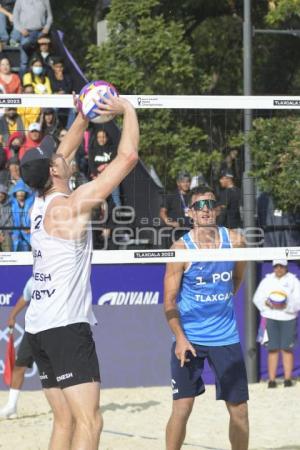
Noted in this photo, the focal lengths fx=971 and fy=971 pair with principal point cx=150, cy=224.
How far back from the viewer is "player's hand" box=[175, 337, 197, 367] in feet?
19.0

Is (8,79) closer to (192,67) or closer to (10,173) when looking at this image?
(192,67)

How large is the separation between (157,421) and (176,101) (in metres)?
3.46

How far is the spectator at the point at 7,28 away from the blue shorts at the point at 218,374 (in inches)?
294

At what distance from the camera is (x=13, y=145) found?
8125 mm

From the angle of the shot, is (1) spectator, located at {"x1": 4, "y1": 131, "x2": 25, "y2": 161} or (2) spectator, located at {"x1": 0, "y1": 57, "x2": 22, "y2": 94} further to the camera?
(2) spectator, located at {"x1": 0, "y1": 57, "x2": 22, "y2": 94}

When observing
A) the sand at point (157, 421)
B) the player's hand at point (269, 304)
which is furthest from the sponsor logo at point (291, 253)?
the player's hand at point (269, 304)

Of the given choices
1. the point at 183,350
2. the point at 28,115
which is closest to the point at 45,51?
the point at 28,115

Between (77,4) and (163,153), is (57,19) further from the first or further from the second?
(163,153)

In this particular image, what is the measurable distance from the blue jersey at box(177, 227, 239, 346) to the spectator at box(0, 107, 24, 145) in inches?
127

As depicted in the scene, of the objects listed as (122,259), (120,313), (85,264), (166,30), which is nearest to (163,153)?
(166,30)

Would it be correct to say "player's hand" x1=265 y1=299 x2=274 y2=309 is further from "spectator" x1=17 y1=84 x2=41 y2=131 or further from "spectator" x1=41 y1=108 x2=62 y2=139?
"spectator" x1=17 y1=84 x2=41 y2=131

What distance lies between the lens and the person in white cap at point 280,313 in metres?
10.5

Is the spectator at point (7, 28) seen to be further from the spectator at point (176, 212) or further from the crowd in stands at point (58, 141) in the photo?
the spectator at point (176, 212)

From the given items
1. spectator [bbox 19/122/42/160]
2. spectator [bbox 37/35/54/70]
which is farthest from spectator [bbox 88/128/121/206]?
spectator [bbox 37/35/54/70]
